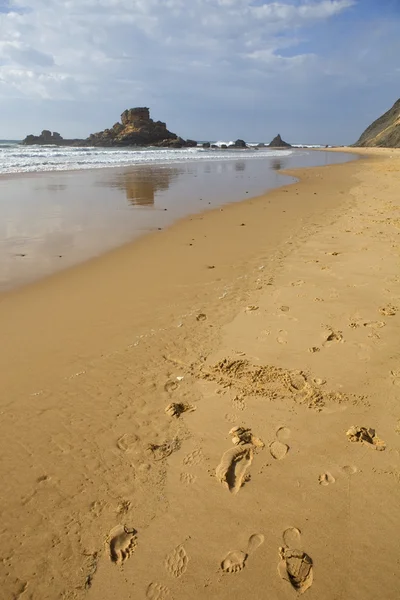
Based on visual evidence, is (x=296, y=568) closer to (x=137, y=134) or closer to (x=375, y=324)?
(x=375, y=324)

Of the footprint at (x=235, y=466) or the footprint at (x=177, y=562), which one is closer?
the footprint at (x=177, y=562)

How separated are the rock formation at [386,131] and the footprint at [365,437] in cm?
7470

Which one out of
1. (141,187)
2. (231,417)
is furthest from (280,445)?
(141,187)

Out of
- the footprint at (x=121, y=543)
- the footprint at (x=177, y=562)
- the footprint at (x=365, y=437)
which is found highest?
the footprint at (x=365, y=437)

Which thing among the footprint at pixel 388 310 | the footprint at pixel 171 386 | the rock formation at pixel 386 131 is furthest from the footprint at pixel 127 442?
the rock formation at pixel 386 131

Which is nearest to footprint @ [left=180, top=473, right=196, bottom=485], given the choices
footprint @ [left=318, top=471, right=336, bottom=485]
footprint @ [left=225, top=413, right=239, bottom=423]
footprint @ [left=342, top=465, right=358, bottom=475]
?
footprint @ [left=225, top=413, right=239, bottom=423]

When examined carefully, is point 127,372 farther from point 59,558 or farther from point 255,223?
point 255,223

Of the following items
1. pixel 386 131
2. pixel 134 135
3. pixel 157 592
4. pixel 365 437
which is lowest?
pixel 157 592

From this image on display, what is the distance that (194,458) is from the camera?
2256 millimetres

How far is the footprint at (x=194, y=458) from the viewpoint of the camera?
2.23 metres

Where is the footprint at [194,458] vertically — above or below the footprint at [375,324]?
below

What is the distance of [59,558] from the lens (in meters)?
1.75

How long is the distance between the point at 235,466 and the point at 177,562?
621 mm

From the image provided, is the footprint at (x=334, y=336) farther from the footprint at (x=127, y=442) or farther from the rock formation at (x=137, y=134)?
the rock formation at (x=137, y=134)
